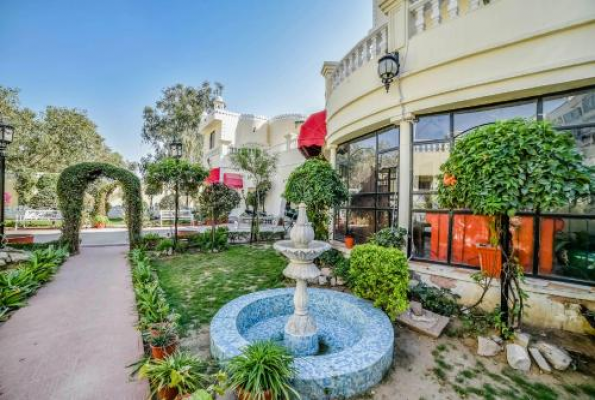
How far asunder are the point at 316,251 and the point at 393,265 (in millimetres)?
1762

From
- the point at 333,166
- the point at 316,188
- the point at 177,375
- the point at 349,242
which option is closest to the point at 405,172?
the point at 316,188

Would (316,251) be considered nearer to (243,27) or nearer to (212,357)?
(212,357)

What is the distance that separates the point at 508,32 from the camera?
4.97m

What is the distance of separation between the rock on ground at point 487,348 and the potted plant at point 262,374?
3426mm

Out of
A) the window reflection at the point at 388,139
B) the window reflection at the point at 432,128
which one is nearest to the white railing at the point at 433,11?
the window reflection at the point at 432,128

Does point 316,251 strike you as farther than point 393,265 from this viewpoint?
No

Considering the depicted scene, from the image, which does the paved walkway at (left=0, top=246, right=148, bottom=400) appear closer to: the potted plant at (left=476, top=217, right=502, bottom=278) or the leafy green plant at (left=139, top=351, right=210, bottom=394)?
the leafy green plant at (left=139, top=351, right=210, bottom=394)

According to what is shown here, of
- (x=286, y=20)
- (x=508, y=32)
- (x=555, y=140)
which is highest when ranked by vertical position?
(x=286, y=20)

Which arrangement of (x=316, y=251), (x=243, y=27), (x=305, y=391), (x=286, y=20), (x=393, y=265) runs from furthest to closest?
(x=243, y=27)
(x=286, y=20)
(x=393, y=265)
(x=316, y=251)
(x=305, y=391)

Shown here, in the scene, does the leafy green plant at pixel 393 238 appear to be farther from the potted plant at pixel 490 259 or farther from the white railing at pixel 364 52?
the white railing at pixel 364 52

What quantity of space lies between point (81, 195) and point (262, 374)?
11.5 metres

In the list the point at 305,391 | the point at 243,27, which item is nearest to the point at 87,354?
the point at 305,391

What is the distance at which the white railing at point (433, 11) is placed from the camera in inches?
219

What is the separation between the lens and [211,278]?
7.95m
